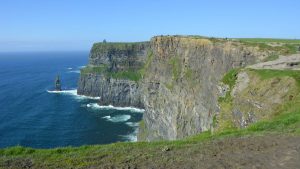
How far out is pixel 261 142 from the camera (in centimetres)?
2191

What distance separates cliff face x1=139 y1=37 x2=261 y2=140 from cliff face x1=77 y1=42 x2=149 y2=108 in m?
51.3

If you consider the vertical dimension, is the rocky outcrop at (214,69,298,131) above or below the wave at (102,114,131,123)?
above

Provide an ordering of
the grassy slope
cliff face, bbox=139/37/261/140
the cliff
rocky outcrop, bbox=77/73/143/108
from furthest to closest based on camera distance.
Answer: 1. rocky outcrop, bbox=77/73/143/108
2. cliff face, bbox=139/37/261/140
3. the cliff
4. the grassy slope

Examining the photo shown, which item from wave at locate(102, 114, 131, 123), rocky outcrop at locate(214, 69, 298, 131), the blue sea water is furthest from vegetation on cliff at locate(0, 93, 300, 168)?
wave at locate(102, 114, 131, 123)

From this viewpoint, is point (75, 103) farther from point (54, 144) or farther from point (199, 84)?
point (199, 84)

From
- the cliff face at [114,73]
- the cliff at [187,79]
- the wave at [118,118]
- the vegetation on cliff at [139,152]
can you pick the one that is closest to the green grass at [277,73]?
the cliff at [187,79]

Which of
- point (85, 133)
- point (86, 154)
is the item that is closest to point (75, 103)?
point (85, 133)

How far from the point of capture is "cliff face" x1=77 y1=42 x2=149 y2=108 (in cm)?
14800

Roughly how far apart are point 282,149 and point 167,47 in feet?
215

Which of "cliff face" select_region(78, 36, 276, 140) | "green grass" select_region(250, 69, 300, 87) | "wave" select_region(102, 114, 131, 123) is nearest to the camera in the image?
"green grass" select_region(250, 69, 300, 87)

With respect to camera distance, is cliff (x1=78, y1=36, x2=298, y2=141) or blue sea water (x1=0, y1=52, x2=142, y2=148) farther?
blue sea water (x1=0, y1=52, x2=142, y2=148)

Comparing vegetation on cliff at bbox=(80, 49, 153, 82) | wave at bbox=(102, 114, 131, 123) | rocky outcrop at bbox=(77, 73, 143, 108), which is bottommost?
wave at bbox=(102, 114, 131, 123)

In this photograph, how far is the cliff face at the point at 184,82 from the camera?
61938mm

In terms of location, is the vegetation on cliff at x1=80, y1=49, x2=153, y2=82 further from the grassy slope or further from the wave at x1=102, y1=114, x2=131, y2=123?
the grassy slope
